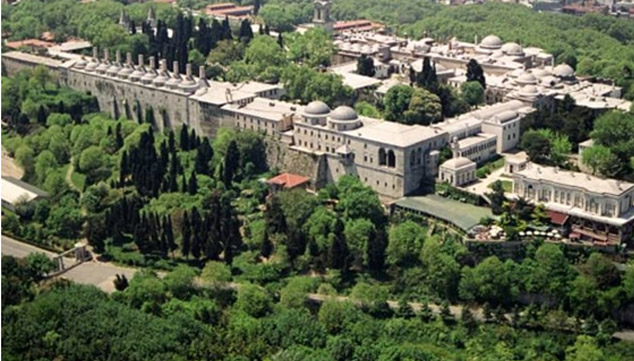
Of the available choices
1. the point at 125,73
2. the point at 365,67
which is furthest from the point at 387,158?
the point at 125,73

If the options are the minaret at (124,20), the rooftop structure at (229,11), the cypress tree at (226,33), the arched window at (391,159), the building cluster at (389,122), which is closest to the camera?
the building cluster at (389,122)

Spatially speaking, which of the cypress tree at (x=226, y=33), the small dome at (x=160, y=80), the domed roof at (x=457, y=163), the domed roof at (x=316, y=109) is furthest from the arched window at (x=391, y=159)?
the cypress tree at (x=226, y=33)

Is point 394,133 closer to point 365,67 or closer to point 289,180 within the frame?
point 289,180

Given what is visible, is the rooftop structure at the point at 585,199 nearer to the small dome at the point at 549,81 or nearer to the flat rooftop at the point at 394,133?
the flat rooftop at the point at 394,133

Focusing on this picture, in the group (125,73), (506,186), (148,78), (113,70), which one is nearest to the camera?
(506,186)

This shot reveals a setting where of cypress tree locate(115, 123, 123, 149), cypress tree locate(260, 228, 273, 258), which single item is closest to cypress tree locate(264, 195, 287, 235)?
cypress tree locate(260, 228, 273, 258)

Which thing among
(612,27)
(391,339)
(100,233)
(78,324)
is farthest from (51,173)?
(612,27)
